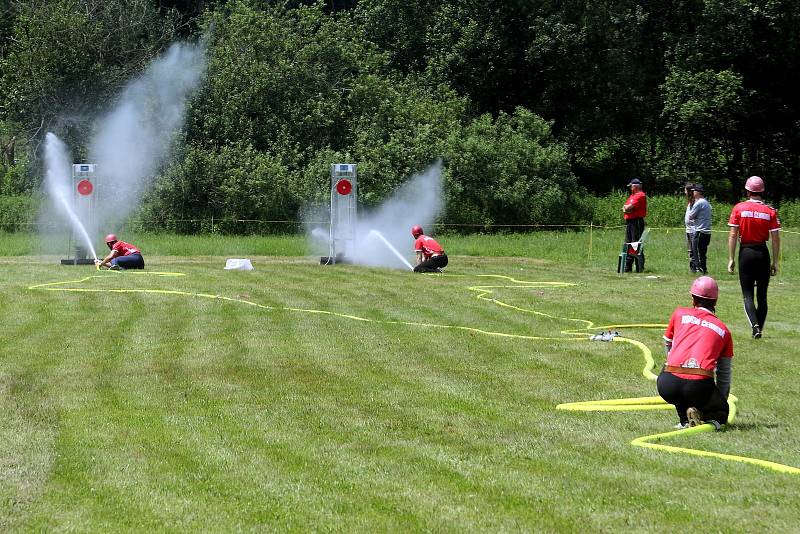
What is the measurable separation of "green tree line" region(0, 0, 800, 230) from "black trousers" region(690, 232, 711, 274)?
19965 millimetres

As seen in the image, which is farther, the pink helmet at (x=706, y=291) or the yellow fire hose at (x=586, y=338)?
the pink helmet at (x=706, y=291)

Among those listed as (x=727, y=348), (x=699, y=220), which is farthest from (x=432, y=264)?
(x=727, y=348)

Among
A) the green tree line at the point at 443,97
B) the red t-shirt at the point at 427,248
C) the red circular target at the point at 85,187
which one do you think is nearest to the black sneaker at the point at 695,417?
the red t-shirt at the point at 427,248

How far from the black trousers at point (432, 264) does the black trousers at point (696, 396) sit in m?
18.7

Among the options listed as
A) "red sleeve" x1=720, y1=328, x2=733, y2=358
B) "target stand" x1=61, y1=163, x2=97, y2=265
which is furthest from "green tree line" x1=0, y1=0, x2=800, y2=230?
"red sleeve" x1=720, y1=328, x2=733, y2=358

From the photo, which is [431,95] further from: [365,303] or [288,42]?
[365,303]

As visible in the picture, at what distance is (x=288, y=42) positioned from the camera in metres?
50.7

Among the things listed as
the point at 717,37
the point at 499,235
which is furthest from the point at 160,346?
the point at 717,37

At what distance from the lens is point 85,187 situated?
3225 centimetres

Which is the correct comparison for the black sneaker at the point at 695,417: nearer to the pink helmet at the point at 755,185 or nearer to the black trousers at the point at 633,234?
the pink helmet at the point at 755,185

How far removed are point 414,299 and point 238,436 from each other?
12.2 meters

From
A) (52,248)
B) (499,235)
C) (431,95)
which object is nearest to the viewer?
(52,248)

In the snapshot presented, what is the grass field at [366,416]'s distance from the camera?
24.5ft

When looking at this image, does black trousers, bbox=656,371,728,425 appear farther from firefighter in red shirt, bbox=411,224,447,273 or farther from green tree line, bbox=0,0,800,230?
green tree line, bbox=0,0,800,230
